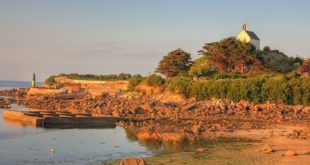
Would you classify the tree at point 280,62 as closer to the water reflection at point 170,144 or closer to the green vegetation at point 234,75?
the green vegetation at point 234,75

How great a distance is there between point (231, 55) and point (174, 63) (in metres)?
11.4

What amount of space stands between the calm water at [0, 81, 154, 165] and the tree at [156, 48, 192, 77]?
3503cm

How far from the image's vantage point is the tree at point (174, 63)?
64.4 meters

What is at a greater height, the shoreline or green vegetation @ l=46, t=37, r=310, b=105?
green vegetation @ l=46, t=37, r=310, b=105

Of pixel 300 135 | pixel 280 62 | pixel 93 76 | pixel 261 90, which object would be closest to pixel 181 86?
pixel 261 90

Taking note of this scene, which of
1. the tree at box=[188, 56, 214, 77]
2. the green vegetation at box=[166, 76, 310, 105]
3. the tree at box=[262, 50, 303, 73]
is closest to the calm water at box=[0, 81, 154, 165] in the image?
the green vegetation at box=[166, 76, 310, 105]

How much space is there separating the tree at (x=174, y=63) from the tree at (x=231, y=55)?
522cm

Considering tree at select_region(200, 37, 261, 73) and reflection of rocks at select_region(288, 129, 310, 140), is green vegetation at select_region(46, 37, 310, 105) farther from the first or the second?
reflection of rocks at select_region(288, 129, 310, 140)

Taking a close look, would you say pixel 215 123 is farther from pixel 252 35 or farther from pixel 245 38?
pixel 252 35

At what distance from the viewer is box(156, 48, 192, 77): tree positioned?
64.4 m

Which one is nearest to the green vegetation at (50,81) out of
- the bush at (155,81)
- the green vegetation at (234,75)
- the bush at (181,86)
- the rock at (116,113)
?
the green vegetation at (234,75)

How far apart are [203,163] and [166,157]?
230 cm

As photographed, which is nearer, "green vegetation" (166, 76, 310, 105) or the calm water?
the calm water

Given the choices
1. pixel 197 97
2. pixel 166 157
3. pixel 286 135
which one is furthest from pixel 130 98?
pixel 166 157
